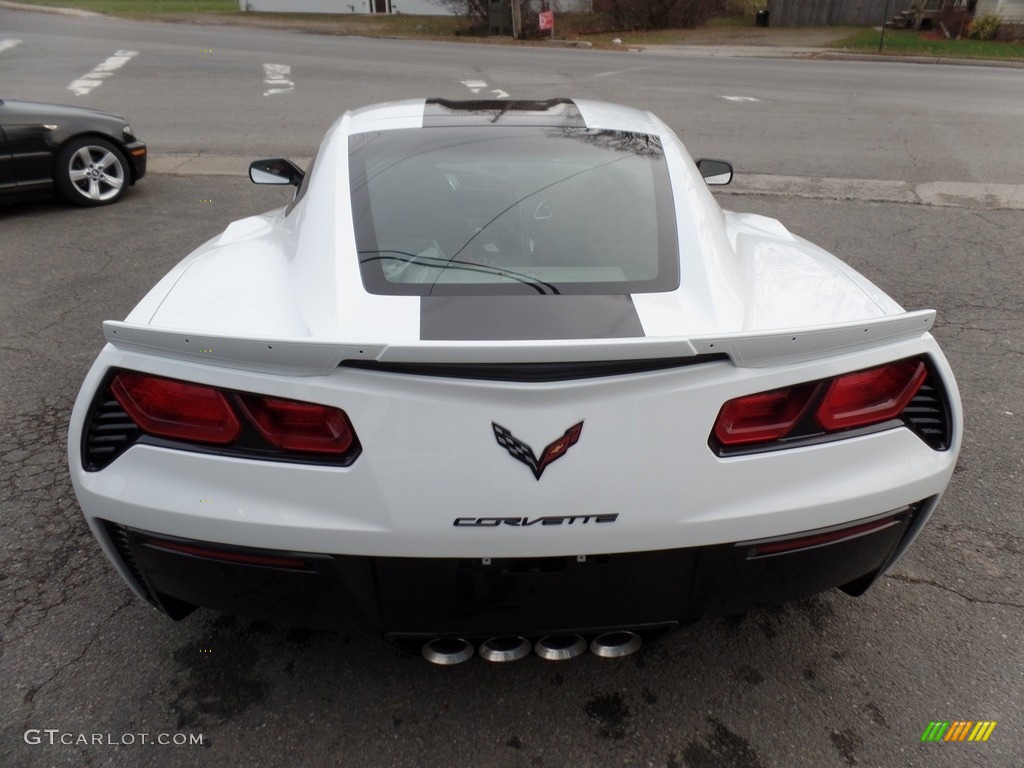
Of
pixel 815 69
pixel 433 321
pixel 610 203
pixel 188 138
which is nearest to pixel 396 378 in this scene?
pixel 433 321

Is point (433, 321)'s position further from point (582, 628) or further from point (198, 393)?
point (582, 628)

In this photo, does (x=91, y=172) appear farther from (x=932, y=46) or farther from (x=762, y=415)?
(x=932, y=46)

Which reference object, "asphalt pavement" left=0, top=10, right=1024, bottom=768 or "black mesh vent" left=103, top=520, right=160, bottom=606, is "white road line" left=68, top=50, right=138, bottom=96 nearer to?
"asphalt pavement" left=0, top=10, right=1024, bottom=768

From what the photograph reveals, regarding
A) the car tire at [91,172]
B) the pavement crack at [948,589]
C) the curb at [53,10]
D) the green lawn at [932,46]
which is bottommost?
the pavement crack at [948,589]

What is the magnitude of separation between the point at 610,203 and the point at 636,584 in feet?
4.11

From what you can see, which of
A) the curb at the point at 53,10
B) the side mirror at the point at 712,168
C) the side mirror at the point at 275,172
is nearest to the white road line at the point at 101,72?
the side mirror at the point at 275,172

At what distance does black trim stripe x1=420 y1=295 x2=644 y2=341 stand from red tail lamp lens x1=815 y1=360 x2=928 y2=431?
0.47 meters

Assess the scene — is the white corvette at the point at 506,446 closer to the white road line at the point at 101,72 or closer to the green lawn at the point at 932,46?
the white road line at the point at 101,72

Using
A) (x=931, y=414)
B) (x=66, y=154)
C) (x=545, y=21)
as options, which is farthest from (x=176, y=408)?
(x=545, y=21)

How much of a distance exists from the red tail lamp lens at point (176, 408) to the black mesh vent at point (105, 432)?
0.04 meters

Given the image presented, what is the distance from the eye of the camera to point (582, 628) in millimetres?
1853

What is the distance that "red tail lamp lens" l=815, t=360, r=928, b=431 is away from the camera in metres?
1.81

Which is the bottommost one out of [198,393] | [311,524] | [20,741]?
[20,741]

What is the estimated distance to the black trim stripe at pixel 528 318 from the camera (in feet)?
5.84
